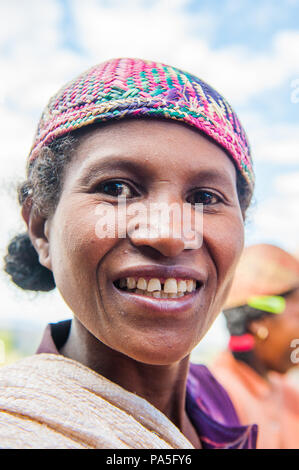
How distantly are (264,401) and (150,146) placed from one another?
2849mm

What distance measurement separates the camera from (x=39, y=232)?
167 centimetres

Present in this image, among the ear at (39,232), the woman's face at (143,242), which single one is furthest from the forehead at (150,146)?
the ear at (39,232)

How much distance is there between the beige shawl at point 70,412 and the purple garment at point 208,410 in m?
0.25

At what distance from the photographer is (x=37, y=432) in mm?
1102

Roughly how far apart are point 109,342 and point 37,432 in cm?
33

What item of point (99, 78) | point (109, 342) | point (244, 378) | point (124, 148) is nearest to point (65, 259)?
point (109, 342)

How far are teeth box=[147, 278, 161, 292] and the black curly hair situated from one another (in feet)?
1.63

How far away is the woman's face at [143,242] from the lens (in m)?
1.27

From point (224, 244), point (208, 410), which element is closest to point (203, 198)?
point (224, 244)

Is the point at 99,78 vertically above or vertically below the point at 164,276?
above

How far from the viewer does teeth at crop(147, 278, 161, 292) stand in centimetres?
128

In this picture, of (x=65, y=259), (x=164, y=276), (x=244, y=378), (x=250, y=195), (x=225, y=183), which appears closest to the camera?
(x=164, y=276)

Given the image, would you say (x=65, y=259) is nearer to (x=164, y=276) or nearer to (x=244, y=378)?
(x=164, y=276)

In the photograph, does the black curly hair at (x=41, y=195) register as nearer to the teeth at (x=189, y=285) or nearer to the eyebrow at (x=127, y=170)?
the eyebrow at (x=127, y=170)
